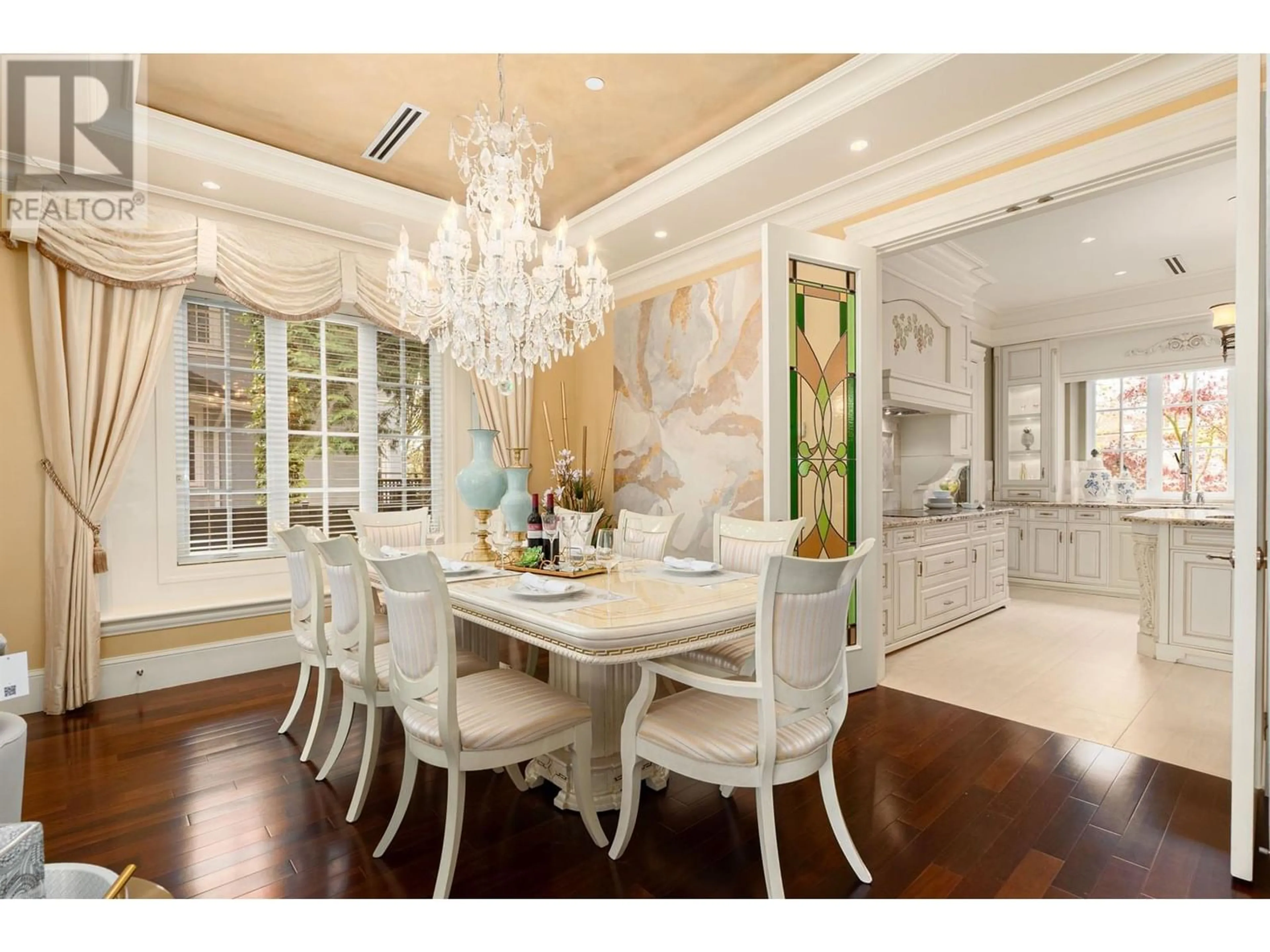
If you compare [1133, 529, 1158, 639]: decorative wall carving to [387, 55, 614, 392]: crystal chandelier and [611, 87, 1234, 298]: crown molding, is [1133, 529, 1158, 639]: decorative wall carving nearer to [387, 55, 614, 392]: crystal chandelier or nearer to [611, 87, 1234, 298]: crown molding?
[611, 87, 1234, 298]: crown molding

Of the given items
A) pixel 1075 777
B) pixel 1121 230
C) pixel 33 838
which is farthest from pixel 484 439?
pixel 1121 230

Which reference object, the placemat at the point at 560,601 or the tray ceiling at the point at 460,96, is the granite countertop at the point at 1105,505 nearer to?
the tray ceiling at the point at 460,96

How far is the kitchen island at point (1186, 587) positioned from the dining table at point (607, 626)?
3029 mm

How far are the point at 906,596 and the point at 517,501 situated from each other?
9.06ft

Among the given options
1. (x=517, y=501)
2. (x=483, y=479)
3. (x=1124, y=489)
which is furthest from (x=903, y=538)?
(x=1124, y=489)

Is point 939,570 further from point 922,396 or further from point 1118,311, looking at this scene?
point 1118,311

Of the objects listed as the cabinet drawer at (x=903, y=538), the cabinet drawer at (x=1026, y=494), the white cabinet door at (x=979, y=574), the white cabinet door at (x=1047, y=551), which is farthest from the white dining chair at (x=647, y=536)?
the cabinet drawer at (x=1026, y=494)

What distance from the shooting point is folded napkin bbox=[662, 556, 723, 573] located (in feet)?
8.11

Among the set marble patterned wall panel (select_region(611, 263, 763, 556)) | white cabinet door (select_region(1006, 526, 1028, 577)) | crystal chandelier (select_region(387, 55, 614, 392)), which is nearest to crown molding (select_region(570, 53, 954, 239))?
marble patterned wall panel (select_region(611, 263, 763, 556))

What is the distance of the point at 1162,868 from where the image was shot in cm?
183

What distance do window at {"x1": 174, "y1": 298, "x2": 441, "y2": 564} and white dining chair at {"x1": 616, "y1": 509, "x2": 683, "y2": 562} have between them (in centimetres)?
202

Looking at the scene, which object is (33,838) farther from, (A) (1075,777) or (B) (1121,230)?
(B) (1121,230)
